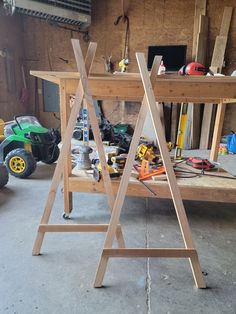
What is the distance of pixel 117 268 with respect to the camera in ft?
4.84

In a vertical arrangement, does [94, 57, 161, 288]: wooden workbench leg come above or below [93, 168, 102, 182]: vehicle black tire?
above

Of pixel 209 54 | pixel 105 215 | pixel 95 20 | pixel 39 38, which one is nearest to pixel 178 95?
pixel 105 215

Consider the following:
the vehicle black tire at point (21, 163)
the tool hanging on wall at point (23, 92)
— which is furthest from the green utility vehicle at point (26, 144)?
the tool hanging on wall at point (23, 92)

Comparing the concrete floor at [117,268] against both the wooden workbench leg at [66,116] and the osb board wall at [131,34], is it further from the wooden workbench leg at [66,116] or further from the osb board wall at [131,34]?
the osb board wall at [131,34]

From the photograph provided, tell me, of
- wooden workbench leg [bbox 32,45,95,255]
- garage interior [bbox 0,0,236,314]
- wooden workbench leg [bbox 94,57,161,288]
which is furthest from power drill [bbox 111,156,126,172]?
wooden workbench leg [bbox 94,57,161,288]

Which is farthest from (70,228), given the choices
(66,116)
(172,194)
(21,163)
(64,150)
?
(21,163)

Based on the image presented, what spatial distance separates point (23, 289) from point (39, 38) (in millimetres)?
6074

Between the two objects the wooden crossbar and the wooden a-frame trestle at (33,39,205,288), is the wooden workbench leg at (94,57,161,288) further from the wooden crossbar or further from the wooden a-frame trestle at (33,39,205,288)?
the wooden crossbar

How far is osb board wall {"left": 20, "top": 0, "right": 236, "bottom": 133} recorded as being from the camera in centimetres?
523

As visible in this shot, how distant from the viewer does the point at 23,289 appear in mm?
1293

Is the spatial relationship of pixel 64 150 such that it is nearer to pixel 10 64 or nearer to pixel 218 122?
pixel 218 122

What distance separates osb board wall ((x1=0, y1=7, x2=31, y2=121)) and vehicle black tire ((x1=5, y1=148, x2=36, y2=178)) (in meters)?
2.90

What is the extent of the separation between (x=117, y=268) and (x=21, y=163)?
2.01m

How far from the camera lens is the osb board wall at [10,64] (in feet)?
17.5
